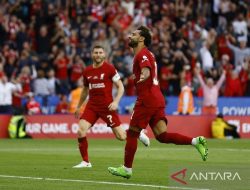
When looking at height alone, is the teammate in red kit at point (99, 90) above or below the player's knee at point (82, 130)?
above

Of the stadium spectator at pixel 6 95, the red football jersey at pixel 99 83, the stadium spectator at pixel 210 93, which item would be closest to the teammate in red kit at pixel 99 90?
the red football jersey at pixel 99 83

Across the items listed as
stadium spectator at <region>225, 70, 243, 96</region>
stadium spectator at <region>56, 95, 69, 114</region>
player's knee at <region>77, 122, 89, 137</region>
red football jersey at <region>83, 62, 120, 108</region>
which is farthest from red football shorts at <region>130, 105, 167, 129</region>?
stadium spectator at <region>225, 70, 243, 96</region>

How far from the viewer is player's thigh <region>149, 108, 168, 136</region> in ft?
55.5

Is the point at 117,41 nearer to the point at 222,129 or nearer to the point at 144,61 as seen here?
A: the point at 222,129

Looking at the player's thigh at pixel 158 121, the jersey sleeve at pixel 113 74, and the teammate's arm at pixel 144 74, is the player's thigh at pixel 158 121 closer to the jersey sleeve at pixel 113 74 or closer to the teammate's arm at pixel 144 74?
the teammate's arm at pixel 144 74

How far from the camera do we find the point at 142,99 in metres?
16.8

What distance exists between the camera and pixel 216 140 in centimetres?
3156

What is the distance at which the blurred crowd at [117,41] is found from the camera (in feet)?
114

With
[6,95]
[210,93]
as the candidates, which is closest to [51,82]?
[6,95]

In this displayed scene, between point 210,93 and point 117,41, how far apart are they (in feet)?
14.5

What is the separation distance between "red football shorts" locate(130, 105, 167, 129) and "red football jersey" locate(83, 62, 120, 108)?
410 centimetres

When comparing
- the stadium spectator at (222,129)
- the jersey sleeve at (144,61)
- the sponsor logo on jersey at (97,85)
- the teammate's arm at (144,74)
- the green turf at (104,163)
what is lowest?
the stadium spectator at (222,129)

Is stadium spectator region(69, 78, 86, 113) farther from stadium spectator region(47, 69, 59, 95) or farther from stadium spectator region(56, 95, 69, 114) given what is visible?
stadium spectator region(47, 69, 59, 95)

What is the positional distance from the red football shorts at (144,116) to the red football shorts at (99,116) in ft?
12.5
